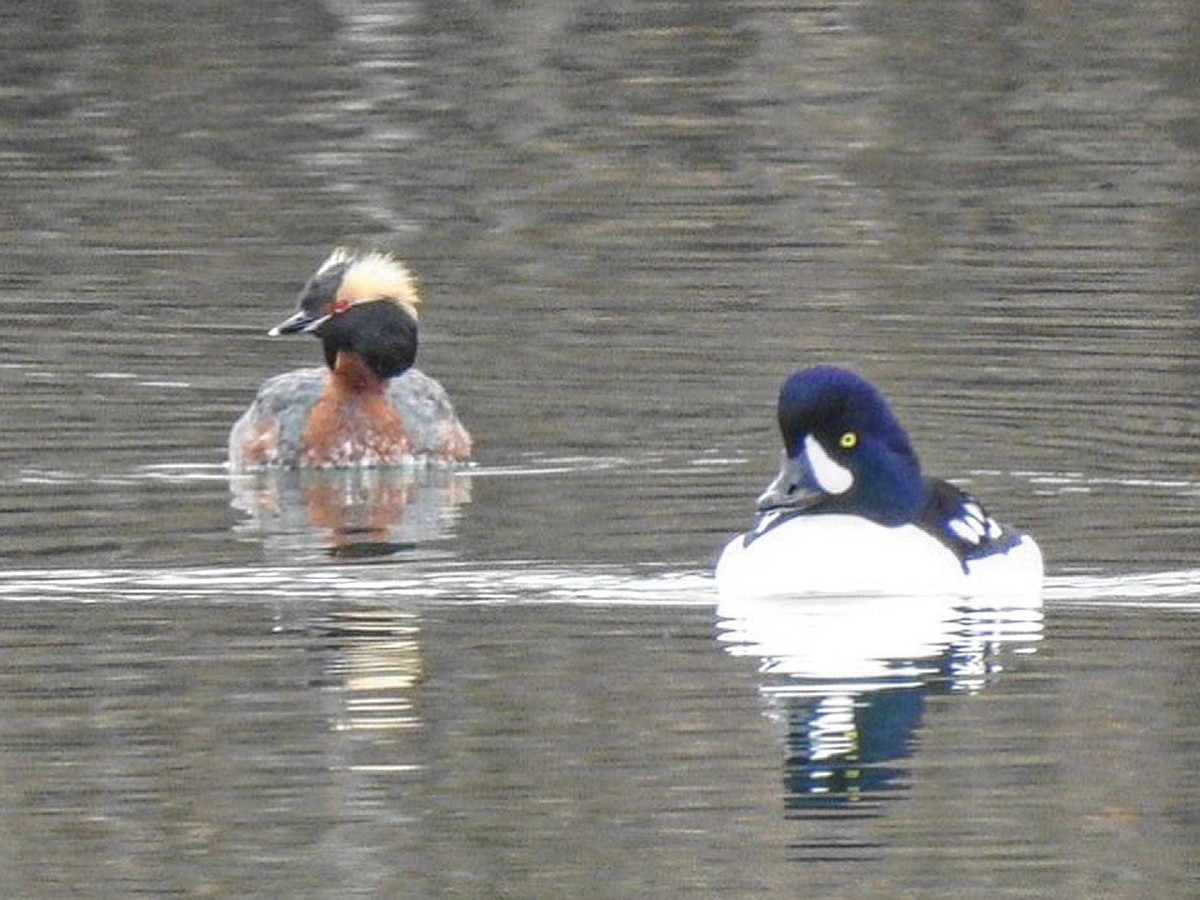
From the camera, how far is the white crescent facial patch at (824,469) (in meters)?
12.9

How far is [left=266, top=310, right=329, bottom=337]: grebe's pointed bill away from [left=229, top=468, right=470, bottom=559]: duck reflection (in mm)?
774

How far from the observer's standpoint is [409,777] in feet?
33.9

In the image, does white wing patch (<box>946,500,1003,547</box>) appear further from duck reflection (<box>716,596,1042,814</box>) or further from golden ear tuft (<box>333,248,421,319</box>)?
golden ear tuft (<box>333,248,421,319</box>)

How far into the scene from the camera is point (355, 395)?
666 inches

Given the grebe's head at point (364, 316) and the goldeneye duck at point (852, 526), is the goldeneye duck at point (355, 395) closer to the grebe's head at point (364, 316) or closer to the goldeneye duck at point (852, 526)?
the grebe's head at point (364, 316)

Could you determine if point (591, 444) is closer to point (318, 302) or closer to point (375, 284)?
point (375, 284)

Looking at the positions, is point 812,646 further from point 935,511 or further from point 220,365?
point 220,365

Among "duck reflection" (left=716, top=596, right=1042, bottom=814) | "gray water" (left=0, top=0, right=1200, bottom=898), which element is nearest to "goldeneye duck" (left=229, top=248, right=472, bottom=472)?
A: "gray water" (left=0, top=0, right=1200, bottom=898)

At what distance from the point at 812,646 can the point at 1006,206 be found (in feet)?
34.4

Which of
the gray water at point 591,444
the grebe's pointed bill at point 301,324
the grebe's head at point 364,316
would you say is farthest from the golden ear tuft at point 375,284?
the gray water at point 591,444

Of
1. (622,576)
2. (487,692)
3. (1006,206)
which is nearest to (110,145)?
(1006,206)

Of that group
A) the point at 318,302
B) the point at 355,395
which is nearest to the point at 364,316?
the point at 318,302

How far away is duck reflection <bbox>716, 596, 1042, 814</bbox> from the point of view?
1048 cm

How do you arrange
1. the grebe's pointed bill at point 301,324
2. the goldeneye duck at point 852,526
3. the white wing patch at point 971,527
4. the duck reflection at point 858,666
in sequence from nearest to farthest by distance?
the duck reflection at point 858,666 < the goldeneye duck at point 852,526 < the white wing patch at point 971,527 < the grebe's pointed bill at point 301,324
